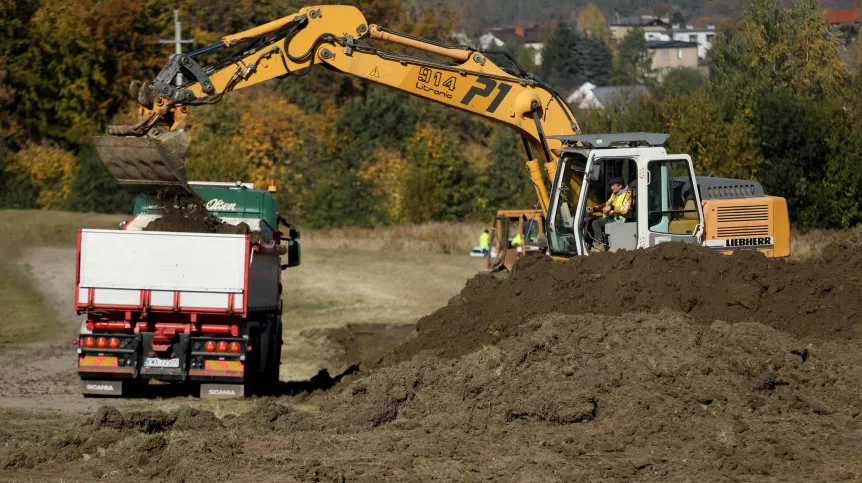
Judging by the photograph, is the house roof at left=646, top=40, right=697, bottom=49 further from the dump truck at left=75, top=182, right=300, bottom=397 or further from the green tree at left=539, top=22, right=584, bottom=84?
the dump truck at left=75, top=182, right=300, bottom=397

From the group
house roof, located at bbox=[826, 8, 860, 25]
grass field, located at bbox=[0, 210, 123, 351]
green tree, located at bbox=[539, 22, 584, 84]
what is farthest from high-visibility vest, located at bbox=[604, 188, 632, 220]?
green tree, located at bbox=[539, 22, 584, 84]

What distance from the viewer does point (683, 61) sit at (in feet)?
442

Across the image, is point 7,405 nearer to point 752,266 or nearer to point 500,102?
point 500,102

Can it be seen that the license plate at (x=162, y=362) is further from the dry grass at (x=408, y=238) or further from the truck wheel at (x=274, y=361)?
the dry grass at (x=408, y=238)

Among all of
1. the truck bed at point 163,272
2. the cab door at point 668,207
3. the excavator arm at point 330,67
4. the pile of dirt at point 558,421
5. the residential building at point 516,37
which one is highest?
the residential building at point 516,37

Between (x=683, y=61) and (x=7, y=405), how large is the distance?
126 meters

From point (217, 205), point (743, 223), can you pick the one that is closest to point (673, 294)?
point (743, 223)

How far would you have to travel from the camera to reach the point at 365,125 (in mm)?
55531

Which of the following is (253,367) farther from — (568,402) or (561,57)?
(561,57)

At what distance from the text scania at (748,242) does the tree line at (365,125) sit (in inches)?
633

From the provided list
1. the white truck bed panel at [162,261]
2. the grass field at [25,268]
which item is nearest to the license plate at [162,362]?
the white truck bed panel at [162,261]

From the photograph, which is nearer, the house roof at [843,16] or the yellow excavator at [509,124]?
the yellow excavator at [509,124]

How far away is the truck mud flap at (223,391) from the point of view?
15412mm

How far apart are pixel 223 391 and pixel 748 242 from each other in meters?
7.36
